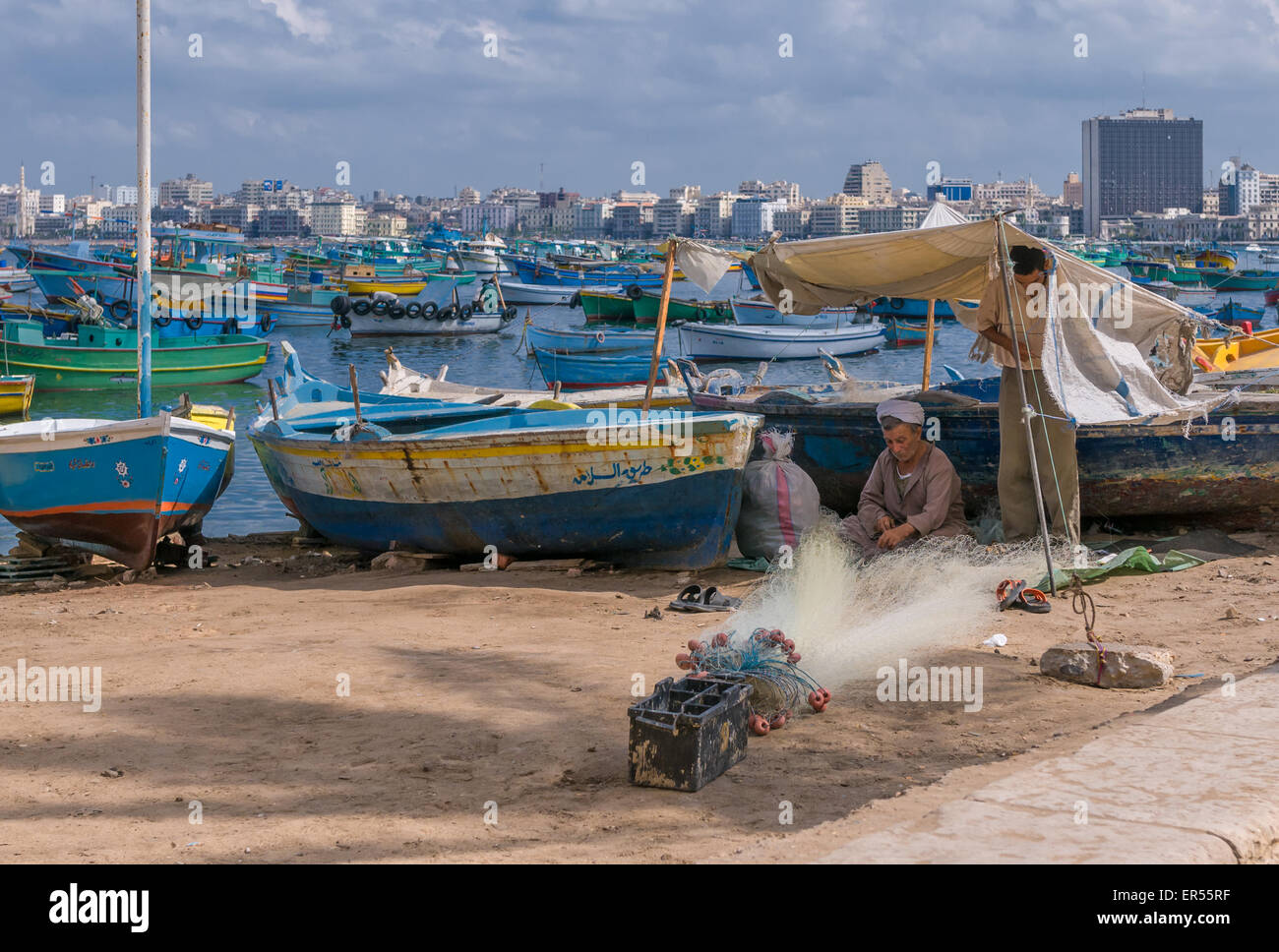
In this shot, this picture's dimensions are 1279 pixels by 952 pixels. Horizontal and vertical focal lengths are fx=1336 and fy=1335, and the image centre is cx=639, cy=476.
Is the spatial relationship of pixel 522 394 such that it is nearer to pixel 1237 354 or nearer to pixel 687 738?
pixel 1237 354

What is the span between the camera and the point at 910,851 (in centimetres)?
369

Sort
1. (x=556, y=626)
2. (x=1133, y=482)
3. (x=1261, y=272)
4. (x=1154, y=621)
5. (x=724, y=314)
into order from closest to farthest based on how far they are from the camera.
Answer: (x=1154, y=621) → (x=556, y=626) → (x=1133, y=482) → (x=724, y=314) → (x=1261, y=272)

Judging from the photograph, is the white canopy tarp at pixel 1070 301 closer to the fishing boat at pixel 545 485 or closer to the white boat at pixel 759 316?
the fishing boat at pixel 545 485

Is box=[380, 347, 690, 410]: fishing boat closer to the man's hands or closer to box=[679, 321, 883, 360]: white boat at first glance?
the man's hands

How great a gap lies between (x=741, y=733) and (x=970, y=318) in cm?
579

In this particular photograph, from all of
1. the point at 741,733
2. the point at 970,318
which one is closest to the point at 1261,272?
the point at 970,318

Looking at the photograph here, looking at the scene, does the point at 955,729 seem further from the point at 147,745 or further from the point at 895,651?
the point at 147,745

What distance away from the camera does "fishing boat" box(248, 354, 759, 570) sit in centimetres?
925

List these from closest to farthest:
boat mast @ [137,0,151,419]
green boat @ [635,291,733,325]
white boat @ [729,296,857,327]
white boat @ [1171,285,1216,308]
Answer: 1. boat mast @ [137,0,151,419]
2. green boat @ [635,291,733,325]
3. white boat @ [729,296,857,327]
4. white boat @ [1171,285,1216,308]

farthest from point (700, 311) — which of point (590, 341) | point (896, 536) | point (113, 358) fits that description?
point (896, 536)

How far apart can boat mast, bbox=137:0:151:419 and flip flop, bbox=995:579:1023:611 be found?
8316 mm

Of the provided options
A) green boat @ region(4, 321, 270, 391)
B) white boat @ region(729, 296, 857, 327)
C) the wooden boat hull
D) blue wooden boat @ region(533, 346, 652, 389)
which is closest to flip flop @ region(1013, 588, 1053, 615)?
the wooden boat hull

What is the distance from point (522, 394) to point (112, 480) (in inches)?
204

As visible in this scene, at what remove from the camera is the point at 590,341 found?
34406 mm
